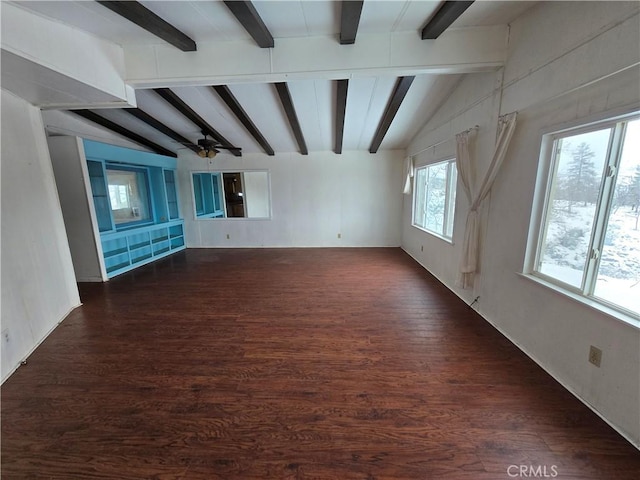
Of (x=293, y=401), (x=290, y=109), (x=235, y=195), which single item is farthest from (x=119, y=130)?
(x=293, y=401)

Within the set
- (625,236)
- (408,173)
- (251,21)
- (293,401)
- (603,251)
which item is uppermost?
(251,21)

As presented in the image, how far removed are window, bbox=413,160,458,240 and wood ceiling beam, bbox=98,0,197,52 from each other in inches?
139

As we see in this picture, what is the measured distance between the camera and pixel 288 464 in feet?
4.59

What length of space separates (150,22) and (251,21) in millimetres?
830

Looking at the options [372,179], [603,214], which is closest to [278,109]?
[372,179]

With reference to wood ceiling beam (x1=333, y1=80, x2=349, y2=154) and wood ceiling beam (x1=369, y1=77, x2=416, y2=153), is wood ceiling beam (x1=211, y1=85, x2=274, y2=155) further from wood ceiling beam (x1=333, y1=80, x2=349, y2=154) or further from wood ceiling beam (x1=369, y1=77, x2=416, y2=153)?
wood ceiling beam (x1=369, y1=77, x2=416, y2=153)

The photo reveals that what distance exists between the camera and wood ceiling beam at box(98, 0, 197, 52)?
1.94m

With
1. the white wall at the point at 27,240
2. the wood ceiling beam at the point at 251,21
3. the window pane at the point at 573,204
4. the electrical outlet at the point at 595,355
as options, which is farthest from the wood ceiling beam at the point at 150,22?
the electrical outlet at the point at 595,355

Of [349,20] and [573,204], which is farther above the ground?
[349,20]

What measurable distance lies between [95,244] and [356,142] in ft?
17.0

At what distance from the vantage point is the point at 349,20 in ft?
7.05

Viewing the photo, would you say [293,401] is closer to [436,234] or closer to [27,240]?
[27,240]

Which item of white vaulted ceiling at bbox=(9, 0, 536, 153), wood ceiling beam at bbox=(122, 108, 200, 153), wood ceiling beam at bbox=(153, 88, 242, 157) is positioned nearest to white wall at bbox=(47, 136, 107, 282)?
wood ceiling beam at bbox=(122, 108, 200, 153)

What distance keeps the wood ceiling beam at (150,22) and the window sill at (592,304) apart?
12.6 feet
